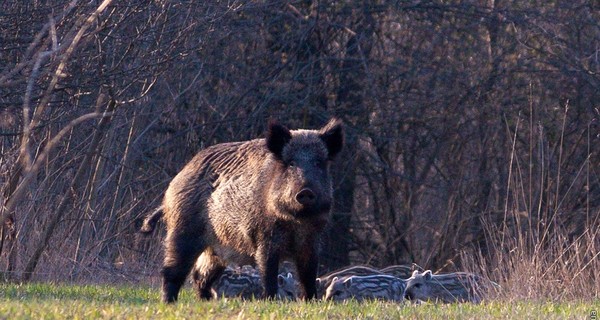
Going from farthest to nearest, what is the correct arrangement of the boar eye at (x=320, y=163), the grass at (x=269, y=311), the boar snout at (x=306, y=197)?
the boar eye at (x=320, y=163) → the boar snout at (x=306, y=197) → the grass at (x=269, y=311)

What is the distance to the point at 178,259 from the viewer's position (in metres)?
9.20

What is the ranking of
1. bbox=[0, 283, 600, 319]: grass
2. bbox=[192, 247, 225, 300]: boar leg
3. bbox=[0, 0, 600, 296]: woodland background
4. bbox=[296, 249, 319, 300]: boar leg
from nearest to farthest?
1. bbox=[0, 283, 600, 319]: grass
2. bbox=[296, 249, 319, 300]: boar leg
3. bbox=[192, 247, 225, 300]: boar leg
4. bbox=[0, 0, 600, 296]: woodland background

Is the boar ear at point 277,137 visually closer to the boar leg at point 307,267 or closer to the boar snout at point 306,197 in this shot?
the boar snout at point 306,197

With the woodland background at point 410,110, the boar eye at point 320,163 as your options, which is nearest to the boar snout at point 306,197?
the boar eye at point 320,163

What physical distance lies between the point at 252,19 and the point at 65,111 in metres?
4.79

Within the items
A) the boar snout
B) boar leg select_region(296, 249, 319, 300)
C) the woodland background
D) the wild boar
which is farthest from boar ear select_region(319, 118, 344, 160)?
the woodland background

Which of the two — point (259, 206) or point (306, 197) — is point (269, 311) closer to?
point (306, 197)

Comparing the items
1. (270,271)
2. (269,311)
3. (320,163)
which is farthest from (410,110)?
(269,311)

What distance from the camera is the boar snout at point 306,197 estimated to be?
27.9ft

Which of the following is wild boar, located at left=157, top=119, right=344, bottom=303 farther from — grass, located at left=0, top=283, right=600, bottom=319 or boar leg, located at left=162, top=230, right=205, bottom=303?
grass, located at left=0, top=283, right=600, bottom=319

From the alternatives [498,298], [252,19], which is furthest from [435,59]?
[498,298]

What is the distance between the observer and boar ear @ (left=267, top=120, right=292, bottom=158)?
8.98m

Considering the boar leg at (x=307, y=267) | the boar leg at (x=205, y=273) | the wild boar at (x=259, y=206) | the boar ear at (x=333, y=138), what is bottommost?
the boar leg at (x=205, y=273)

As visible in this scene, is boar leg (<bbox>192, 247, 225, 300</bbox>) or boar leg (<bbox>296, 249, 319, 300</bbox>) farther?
boar leg (<bbox>192, 247, 225, 300</bbox>)
